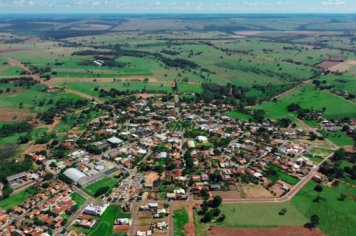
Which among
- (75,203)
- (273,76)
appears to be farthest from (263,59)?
(75,203)

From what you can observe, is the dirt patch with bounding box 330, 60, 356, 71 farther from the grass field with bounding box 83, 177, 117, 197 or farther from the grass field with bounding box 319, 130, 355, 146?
the grass field with bounding box 83, 177, 117, 197

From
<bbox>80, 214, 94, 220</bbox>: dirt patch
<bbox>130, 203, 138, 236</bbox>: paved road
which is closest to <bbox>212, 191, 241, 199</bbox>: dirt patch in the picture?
<bbox>130, 203, 138, 236</bbox>: paved road

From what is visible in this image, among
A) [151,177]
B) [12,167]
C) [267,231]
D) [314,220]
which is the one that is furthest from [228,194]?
[12,167]

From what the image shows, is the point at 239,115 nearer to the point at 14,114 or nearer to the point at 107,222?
the point at 107,222

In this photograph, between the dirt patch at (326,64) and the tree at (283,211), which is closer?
the tree at (283,211)

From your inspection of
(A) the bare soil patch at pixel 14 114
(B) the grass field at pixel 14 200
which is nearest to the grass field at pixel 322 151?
(B) the grass field at pixel 14 200

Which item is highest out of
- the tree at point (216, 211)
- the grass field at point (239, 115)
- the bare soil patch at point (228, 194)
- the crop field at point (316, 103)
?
the crop field at point (316, 103)

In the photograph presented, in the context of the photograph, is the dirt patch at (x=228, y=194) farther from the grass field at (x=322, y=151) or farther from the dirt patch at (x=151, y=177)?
the grass field at (x=322, y=151)
